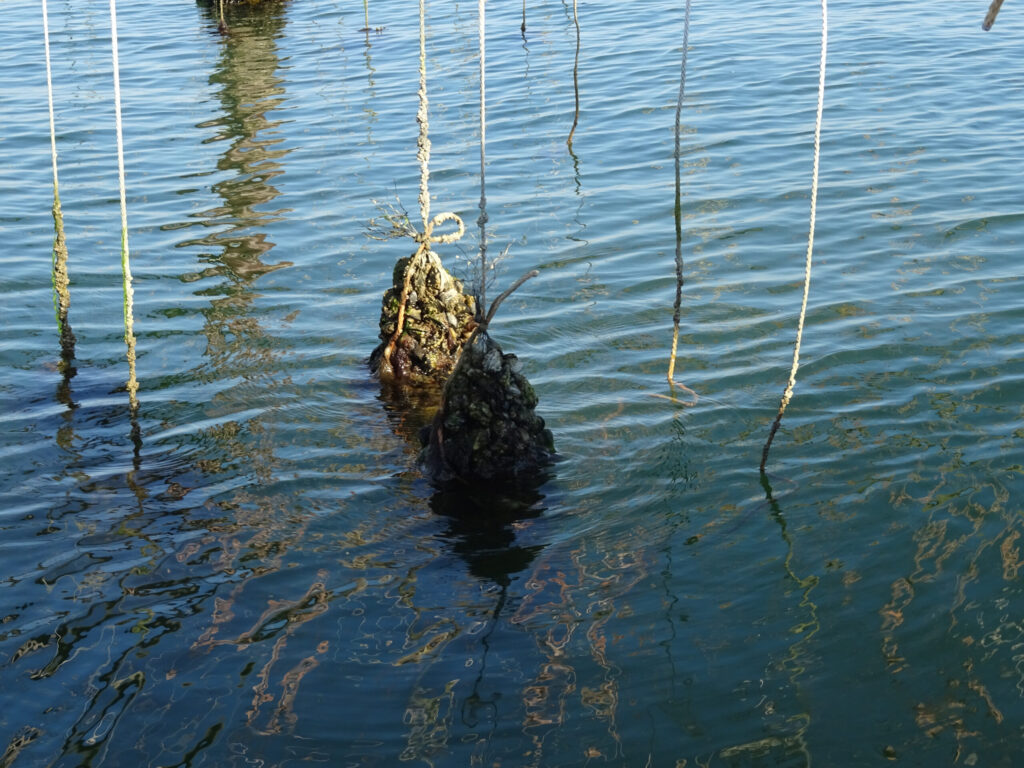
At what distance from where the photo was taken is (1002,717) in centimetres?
520

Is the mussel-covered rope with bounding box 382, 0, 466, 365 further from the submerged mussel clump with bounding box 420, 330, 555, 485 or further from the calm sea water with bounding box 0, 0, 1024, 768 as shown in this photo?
the submerged mussel clump with bounding box 420, 330, 555, 485

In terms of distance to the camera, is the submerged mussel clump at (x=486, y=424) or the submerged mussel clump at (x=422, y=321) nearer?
the submerged mussel clump at (x=486, y=424)

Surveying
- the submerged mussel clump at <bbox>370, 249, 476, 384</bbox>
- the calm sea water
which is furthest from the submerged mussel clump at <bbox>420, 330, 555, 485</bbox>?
the submerged mussel clump at <bbox>370, 249, 476, 384</bbox>

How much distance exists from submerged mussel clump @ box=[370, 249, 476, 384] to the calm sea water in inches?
14.1

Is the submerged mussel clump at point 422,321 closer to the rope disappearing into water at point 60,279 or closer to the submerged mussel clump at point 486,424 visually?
the submerged mussel clump at point 486,424

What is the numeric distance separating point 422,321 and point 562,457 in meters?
1.72

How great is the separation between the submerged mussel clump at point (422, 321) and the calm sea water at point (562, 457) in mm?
358

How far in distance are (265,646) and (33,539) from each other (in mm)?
1990

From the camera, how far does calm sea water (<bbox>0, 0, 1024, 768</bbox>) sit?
5.42 meters

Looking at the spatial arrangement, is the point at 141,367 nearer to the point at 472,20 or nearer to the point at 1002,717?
the point at 1002,717

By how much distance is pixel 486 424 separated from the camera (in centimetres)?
718

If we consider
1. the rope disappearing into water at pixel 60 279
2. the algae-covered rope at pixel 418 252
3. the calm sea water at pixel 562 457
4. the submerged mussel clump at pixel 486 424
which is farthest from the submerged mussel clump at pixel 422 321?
the rope disappearing into water at pixel 60 279

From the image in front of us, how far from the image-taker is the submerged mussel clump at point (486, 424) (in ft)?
23.4

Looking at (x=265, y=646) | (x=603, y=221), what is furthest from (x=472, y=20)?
(x=265, y=646)
